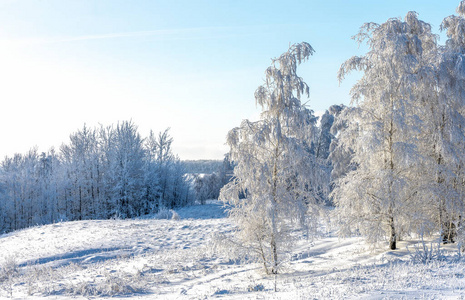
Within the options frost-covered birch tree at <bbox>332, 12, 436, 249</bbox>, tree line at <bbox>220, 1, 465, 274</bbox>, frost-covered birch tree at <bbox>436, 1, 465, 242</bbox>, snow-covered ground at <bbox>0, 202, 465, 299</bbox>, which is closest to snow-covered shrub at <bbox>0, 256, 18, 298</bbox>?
snow-covered ground at <bbox>0, 202, 465, 299</bbox>

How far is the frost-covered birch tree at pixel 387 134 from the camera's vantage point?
9.50m

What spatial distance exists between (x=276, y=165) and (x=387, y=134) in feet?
11.7

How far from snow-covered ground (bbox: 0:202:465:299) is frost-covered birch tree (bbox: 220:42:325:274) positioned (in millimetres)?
1110

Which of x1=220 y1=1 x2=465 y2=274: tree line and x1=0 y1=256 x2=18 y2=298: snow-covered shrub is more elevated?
x1=220 y1=1 x2=465 y2=274: tree line

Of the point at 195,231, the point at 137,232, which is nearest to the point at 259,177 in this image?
the point at 195,231

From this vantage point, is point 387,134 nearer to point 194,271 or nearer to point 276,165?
point 276,165

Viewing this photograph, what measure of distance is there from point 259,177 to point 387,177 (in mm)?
3682

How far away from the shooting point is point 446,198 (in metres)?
9.55

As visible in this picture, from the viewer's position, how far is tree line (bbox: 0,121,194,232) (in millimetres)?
35875

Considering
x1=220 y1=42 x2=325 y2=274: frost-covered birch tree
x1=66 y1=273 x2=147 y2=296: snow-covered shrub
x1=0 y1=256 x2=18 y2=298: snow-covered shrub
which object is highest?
x1=220 y1=42 x2=325 y2=274: frost-covered birch tree

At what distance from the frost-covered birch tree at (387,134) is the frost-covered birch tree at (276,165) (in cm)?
161

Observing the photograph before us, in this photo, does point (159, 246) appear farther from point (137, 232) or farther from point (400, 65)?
point (400, 65)

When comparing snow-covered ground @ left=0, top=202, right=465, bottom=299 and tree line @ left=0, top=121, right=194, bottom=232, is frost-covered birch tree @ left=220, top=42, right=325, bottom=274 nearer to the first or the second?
snow-covered ground @ left=0, top=202, right=465, bottom=299

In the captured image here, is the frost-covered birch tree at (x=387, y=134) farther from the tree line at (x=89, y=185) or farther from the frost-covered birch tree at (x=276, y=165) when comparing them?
the tree line at (x=89, y=185)
